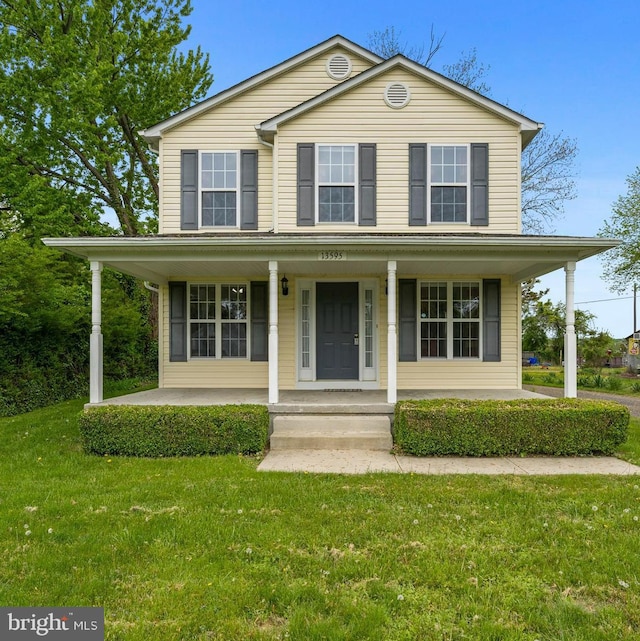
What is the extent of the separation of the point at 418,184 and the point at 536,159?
12.5 metres

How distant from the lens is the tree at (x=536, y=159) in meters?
17.3

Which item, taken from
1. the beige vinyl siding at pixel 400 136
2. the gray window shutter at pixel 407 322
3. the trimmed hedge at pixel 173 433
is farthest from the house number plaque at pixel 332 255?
the trimmed hedge at pixel 173 433

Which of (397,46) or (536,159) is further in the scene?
(536,159)

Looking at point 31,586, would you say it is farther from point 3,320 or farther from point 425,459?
point 3,320

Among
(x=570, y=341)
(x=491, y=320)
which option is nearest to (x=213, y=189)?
(x=491, y=320)

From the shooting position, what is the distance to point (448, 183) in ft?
27.8

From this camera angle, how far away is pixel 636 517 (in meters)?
3.79

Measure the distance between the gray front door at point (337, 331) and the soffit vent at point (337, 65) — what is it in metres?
4.65

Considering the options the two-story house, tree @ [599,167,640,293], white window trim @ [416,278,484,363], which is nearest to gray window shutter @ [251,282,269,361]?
the two-story house

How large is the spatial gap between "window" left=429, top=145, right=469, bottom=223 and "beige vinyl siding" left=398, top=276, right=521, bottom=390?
133 cm

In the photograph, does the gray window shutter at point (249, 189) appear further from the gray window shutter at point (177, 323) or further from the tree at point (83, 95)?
the tree at point (83, 95)

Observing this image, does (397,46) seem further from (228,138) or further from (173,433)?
(173,433)

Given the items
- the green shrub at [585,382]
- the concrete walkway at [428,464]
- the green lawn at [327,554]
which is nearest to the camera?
the green lawn at [327,554]

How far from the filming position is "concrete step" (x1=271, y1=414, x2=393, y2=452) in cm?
634
